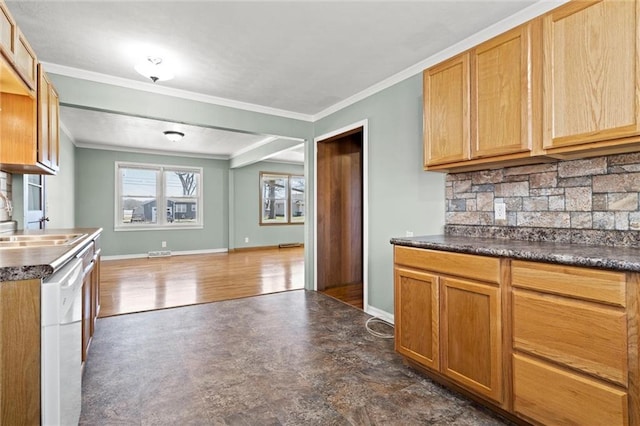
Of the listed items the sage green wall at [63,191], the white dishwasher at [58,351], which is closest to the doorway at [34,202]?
the sage green wall at [63,191]

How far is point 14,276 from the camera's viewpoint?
1.11 meters

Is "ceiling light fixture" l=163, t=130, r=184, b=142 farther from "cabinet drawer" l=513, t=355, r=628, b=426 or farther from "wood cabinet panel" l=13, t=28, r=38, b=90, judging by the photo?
"cabinet drawer" l=513, t=355, r=628, b=426

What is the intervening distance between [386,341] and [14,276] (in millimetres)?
2504

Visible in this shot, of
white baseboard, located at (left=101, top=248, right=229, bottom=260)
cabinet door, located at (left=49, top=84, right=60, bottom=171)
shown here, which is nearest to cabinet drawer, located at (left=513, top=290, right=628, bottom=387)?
cabinet door, located at (left=49, top=84, right=60, bottom=171)

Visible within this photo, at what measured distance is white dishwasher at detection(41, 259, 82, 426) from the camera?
1153 mm

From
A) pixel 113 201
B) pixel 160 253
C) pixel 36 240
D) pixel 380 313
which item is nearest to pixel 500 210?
pixel 380 313

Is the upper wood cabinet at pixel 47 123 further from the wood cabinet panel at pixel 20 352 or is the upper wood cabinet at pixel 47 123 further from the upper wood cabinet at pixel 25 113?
the wood cabinet panel at pixel 20 352

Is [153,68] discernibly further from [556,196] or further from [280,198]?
[280,198]

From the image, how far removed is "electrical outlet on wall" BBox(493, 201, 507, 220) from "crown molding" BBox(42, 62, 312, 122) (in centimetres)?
296

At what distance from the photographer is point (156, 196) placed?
7773mm

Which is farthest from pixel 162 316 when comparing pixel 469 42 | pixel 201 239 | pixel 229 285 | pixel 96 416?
pixel 201 239

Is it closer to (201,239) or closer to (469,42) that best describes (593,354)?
(469,42)

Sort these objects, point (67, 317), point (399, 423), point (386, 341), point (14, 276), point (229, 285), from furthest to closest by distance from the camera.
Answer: point (229, 285), point (386, 341), point (399, 423), point (67, 317), point (14, 276)

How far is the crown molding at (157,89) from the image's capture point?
306 centimetres
